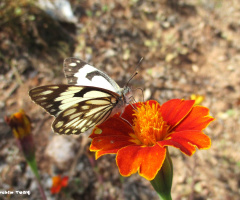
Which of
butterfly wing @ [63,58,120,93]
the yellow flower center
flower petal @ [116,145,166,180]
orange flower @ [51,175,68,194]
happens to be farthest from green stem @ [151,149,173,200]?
orange flower @ [51,175,68,194]

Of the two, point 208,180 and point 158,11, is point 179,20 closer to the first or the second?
point 158,11

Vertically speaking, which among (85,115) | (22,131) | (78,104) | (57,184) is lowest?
(57,184)

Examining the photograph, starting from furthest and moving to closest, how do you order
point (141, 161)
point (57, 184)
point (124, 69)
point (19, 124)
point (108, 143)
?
point (124, 69) < point (57, 184) < point (19, 124) < point (108, 143) < point (141, 161)

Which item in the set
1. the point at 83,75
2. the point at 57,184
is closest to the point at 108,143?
the point at 83,75

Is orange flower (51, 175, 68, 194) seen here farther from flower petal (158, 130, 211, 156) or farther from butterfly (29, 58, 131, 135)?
flower petal (158, 130, 211, 156)

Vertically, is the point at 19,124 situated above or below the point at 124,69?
above

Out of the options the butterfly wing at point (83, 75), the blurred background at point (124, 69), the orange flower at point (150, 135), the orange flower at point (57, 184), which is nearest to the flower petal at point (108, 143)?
the orange flower at point (150, 135)

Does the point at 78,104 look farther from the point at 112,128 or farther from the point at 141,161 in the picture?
the point at 141,161

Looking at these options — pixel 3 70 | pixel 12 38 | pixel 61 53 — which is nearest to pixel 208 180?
pixel 61 53
